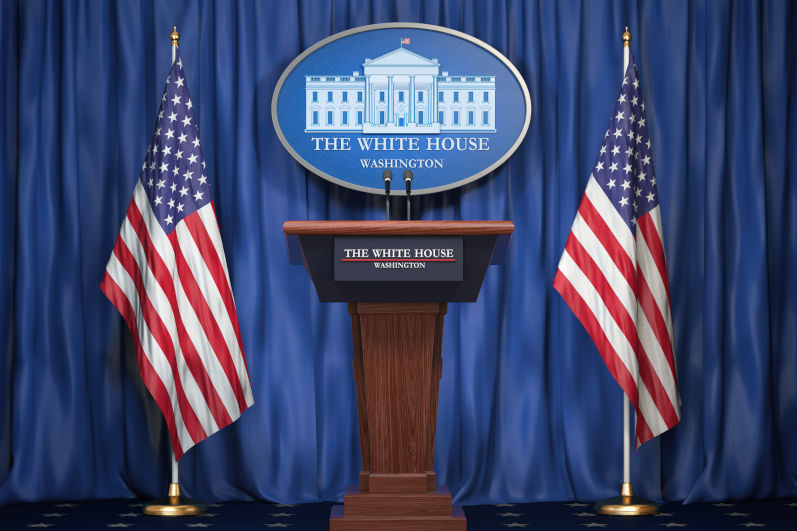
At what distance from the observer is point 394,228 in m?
2.79

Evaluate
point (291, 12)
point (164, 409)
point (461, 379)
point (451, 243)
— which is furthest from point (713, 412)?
point (291, 12)

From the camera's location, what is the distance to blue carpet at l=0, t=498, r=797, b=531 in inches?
133

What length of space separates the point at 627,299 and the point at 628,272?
0.12m

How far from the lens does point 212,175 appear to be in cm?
420

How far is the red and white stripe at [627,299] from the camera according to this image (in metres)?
3.69

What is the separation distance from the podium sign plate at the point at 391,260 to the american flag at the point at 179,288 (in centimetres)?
108

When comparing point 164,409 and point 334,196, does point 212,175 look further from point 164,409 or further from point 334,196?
point 164,409

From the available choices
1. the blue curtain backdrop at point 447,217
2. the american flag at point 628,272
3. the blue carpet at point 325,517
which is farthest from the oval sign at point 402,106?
the blue carpet at point 325,517

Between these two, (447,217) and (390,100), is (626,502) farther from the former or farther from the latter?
(390,100)

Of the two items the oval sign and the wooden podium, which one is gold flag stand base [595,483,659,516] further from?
the oval sign

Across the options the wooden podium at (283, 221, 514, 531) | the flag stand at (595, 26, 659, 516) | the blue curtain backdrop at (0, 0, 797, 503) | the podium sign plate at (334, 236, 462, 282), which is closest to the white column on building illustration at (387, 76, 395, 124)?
the blue curtain backdrop at (0, 0, 797, 503)

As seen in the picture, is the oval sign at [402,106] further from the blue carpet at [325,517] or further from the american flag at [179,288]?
the blue carpet at [325,517]

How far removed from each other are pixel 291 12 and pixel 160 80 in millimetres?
735

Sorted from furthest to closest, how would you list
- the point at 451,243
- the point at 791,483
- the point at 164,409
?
the point at 791,483
the point at 164,409
the point at 451,243
